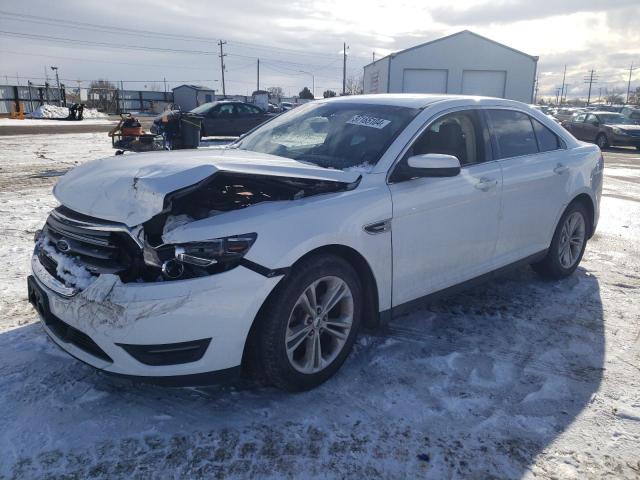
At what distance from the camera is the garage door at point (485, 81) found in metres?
32.1

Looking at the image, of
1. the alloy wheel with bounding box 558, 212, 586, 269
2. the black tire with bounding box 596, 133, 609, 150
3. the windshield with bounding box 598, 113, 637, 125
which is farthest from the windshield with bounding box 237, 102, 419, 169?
the windshield with bounding box 598, 113, 637, 125

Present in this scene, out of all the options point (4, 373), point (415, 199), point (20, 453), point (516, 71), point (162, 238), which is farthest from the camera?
point (516, 71)

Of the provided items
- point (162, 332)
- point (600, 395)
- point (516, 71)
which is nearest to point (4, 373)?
point (162, 332)

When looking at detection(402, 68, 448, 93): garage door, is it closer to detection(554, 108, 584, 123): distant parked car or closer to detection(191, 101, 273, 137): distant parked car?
detection(554, 108, 584, 123): distant parked car

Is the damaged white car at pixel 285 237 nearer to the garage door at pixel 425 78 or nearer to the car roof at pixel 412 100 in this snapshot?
the car roof at pixel 412 100

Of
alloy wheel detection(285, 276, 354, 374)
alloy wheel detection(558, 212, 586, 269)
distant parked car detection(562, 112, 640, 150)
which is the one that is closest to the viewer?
alloy wheel detection(285, 276, 354, 374)

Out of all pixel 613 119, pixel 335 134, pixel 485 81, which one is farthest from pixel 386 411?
pixel 485 81

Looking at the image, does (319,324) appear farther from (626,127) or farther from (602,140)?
(602,140)

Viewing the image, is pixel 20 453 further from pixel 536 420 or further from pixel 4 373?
pixel 536 420

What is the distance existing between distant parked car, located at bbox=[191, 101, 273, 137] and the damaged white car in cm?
1627

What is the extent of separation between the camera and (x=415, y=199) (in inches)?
132

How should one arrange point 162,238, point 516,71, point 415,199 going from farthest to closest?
point 516,71 → point 415,199 → point 162,238

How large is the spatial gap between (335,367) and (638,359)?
2.10 m

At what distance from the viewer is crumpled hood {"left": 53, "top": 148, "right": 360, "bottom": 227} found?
2695 millimetres
